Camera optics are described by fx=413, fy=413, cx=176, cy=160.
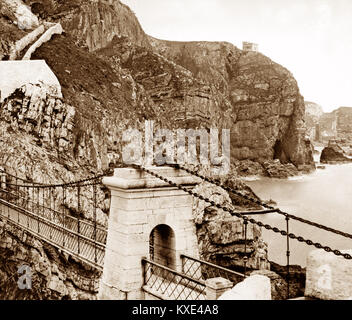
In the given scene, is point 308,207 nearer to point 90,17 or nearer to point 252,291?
point 90,17

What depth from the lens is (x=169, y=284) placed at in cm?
909

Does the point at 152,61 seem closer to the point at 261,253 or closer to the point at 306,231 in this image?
the point at 306,231

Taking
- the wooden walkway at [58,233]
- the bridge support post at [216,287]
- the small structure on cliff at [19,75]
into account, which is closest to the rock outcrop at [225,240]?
the small structure on cliff at [19,75]

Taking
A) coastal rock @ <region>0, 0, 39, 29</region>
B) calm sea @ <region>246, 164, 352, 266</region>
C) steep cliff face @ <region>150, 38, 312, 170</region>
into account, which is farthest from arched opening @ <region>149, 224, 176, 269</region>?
steep cliff face @ <region>150, 38, 312, 170</region>

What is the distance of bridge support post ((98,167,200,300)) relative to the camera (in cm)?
873

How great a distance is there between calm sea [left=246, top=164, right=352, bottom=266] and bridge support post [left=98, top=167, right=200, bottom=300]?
38.6 metres

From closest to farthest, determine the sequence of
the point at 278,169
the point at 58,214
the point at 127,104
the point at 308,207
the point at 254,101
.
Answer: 1. the point at 58,214
2. the point at 127,104
3. the point at 308,207
4. the point at 278,169
5. the point at 254,101

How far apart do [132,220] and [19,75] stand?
1330 inches

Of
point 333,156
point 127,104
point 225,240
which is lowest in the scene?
point 225,240

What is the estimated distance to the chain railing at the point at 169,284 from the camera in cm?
876

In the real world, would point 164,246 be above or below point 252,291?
below

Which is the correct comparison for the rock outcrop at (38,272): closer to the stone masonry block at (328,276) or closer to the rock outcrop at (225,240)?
the rock outcrop at (225,240)

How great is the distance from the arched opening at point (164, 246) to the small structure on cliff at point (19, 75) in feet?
106

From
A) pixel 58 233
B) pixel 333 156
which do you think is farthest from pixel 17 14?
pixel 333 156
